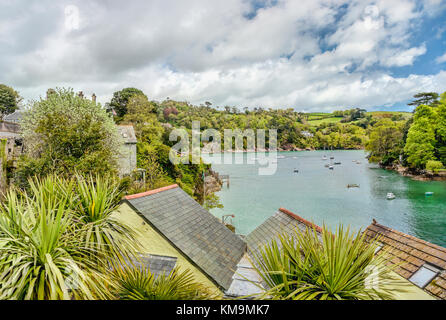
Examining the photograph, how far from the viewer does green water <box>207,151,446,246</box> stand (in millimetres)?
27000

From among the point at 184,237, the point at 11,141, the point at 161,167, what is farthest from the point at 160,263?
the point at 161,167

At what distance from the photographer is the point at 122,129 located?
28.0 metres

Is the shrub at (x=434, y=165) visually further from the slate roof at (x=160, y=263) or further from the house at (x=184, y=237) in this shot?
the slate roof at (x=160, y=263)

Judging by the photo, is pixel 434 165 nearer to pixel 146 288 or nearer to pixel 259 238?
pixel 259 238

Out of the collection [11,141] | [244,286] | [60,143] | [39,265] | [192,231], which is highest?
[11,141]

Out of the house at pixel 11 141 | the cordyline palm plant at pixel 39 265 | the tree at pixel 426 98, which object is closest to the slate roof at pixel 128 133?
the house at pixel 11 141

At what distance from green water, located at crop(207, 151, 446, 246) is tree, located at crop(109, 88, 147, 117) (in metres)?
29.4

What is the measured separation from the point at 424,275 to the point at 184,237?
673cm

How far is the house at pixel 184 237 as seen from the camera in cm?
716

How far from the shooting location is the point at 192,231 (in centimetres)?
850

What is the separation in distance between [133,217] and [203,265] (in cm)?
271

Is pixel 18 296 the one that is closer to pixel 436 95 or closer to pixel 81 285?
pixel 81 285

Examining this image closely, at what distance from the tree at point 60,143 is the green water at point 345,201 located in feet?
52.3
